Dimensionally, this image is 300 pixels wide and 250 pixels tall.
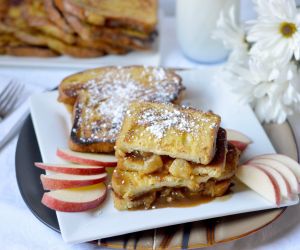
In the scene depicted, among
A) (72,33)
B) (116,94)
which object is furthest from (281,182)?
(72,33)

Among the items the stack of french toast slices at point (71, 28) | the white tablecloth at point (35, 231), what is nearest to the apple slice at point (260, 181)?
the white tablecloth at point (35, 231)

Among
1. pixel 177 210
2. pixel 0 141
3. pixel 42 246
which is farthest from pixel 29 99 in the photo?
pixel 177 210

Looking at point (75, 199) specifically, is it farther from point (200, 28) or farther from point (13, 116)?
point (200, 28)

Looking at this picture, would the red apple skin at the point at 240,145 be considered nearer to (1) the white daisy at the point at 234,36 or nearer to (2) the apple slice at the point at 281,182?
(2) the apple slice at the point at 281,182

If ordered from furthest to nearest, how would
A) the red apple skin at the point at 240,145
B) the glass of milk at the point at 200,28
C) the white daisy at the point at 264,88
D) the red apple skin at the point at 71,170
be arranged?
the glass of milk at the point at 200,28, the white daisy at the point at 264,88, the red apple skin at the point at 240,145, the red apple skin at the point at 71,170

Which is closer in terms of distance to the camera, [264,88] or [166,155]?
[166,155]
